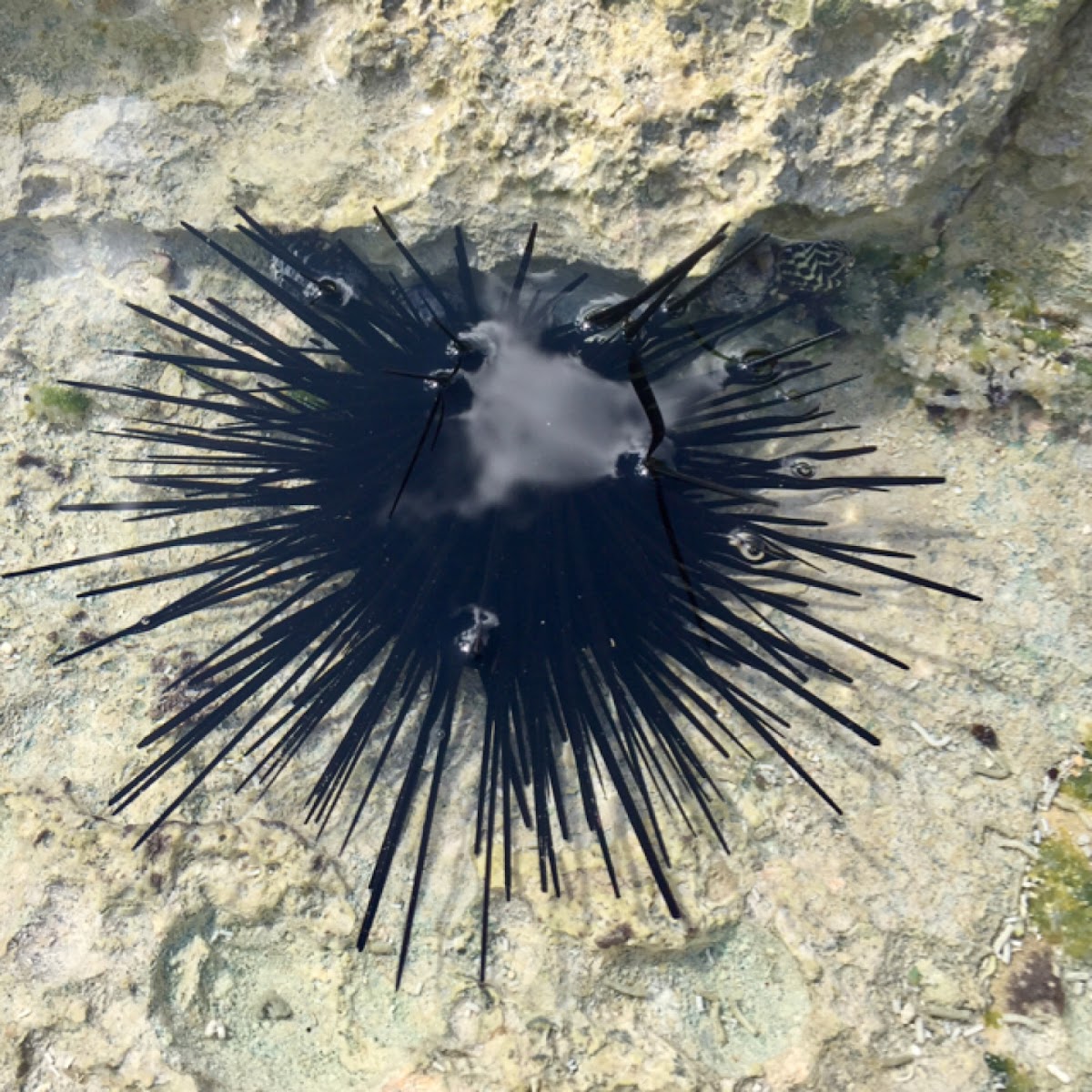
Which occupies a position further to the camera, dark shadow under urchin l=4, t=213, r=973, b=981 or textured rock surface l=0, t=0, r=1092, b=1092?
dark shadow under urchin l=4, t=213, r=973, b=981

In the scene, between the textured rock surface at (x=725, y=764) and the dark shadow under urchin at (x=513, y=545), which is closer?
the textured rock surface at (x=725, y=764)

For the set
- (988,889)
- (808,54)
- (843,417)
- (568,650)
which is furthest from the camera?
(843,417)

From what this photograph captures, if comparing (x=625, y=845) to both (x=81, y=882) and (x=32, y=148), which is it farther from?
(x=32, y=148)

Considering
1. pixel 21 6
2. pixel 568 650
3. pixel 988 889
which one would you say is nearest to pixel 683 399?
pixel 568 650

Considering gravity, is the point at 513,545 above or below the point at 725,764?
above
